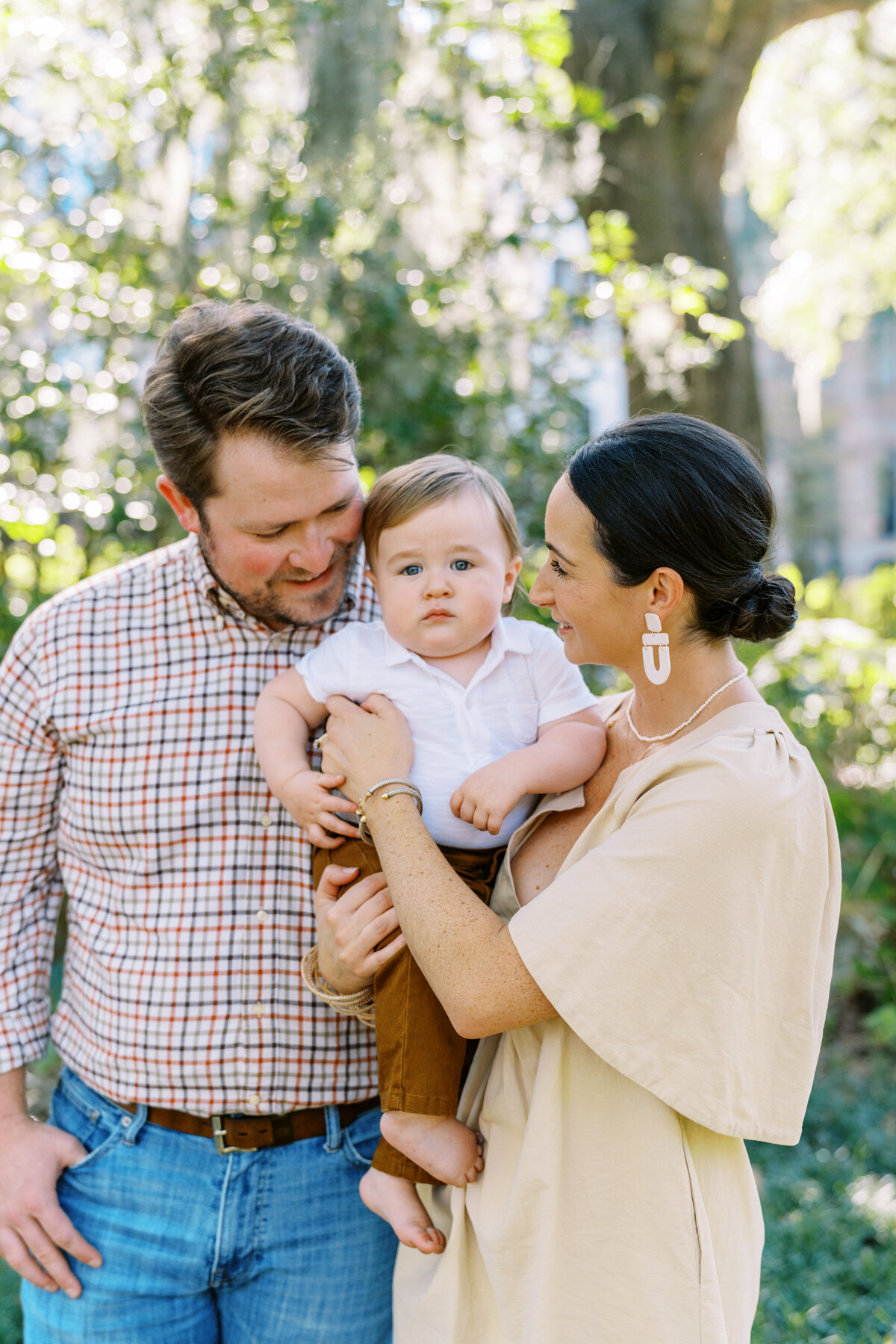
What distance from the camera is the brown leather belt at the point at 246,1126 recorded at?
1.93 meters

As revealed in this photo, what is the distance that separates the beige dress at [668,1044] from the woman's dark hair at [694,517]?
0.17 meters

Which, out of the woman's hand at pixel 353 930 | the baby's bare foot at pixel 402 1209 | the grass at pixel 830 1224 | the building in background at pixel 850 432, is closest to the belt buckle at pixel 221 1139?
the baby's bare foot at pixel 402 1209

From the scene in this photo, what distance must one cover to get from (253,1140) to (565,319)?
3.54 metres

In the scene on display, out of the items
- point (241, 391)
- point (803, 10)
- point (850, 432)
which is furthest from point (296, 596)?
point (850, 432)

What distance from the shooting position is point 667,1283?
1551 millimetres

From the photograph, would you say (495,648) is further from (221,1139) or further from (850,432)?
(850,432)

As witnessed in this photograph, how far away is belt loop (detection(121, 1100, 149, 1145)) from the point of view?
77.0 inches

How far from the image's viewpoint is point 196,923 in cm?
199

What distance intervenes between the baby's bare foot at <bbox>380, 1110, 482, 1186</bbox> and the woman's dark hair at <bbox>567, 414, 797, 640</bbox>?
0.90m

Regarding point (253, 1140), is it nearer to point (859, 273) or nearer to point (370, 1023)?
point (370, 1023)

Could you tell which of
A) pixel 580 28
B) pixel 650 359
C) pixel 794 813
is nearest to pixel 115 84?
pixel 650 359

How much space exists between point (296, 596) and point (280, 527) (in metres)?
0.14

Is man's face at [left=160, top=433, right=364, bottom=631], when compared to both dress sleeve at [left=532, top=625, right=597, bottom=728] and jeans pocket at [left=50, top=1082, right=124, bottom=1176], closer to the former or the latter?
dress sleeve at [left=532, top=625, right=597, bottom=728]

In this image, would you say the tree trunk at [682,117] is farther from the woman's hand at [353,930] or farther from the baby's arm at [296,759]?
the woman's hand at [353,930]
